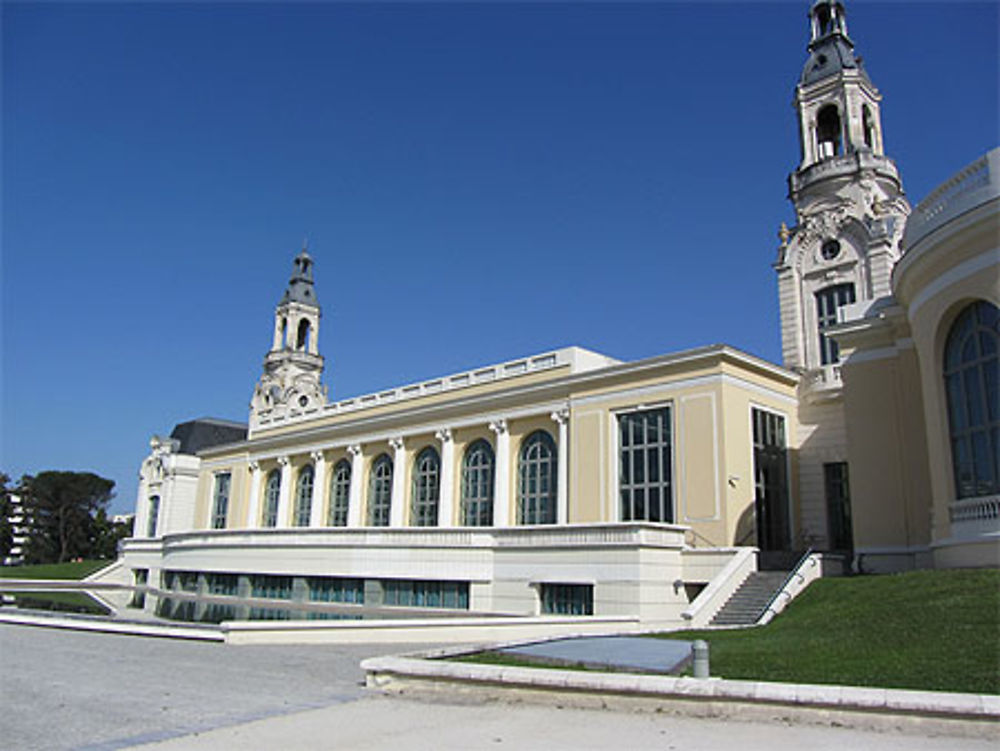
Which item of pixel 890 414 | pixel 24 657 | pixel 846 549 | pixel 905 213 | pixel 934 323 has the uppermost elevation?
pixel 905 213

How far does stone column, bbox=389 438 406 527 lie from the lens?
41.5 m

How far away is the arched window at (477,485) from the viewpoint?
123ft

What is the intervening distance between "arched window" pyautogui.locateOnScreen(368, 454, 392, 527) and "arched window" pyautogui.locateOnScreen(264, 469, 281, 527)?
9907 mm

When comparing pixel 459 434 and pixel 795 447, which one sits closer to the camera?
pixel 795 447

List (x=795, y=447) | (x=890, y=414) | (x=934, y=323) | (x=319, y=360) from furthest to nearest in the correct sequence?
(x=319, y=360), (x=795, y=447), (x=890, y=414), (x=934, y=323)

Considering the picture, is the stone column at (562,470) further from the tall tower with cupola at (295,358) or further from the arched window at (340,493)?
the tall tower with cupola at (295,358)

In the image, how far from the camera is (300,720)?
9.09 metres

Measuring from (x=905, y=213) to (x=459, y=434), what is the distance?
22.0m

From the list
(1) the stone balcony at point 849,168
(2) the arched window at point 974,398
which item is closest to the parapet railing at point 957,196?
(2) the arched window at point 974,398

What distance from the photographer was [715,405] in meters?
29.2

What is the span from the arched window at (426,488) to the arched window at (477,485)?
2003mm

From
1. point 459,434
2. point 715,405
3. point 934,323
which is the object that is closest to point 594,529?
point 715,405

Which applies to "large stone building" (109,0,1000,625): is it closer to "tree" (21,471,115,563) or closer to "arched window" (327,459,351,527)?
"arched window" (327,459,351,527)

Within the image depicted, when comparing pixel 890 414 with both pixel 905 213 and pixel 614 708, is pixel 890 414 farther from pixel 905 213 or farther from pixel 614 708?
pixel 614 708
